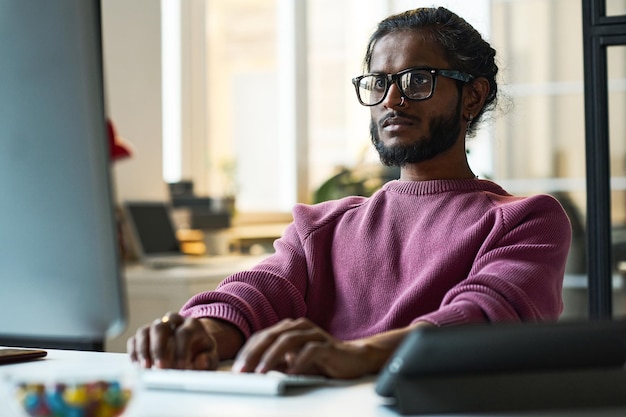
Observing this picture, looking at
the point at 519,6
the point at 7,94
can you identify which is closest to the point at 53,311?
the point at 7,94

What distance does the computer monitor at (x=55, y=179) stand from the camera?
80 cm

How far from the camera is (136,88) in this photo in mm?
3859

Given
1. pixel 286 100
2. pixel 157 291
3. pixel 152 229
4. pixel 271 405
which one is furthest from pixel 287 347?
pixel 286 100

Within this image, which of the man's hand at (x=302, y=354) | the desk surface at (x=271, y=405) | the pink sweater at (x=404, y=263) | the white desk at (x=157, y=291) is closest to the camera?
the desk surface at (x=271, y=405)

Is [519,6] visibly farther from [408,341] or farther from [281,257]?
[408,341]

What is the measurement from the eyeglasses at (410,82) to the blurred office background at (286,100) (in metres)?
1.71

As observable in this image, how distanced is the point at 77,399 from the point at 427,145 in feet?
3.06

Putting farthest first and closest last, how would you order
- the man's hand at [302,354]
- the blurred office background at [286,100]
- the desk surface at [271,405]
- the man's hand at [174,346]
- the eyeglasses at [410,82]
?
the blurred office background at [286,100] < the eyeglasses at [410,82] < the man's hand at [174,346] < the man's hand at [302,354] < the desk surface at [271,405]

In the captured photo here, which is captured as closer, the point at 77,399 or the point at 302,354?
the point at 77,399

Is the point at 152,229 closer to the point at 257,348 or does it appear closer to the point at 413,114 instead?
the point at 413,114

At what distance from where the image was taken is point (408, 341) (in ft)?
2.64

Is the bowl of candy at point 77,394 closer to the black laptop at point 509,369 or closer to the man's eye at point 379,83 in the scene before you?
the black laptop at point 509,369

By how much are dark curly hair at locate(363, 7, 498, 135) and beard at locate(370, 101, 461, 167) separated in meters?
0.10

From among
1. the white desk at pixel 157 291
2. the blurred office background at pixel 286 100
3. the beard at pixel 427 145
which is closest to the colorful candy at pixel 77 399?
the beard at pixel 427 145
